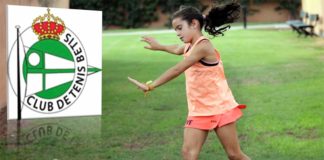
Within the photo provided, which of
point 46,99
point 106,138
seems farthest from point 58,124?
point 106,138

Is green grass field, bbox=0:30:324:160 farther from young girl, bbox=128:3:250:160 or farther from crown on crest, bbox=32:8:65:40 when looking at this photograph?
young girl, bbox=128:3:250:160

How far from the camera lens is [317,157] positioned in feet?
19.7

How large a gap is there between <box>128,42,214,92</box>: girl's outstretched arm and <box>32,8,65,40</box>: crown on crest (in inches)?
123

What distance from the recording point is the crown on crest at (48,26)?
285 inches

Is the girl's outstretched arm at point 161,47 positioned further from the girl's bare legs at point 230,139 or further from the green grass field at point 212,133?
the green grass field at point 212,133

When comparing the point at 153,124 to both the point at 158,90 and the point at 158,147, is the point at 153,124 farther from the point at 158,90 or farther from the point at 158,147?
the point at 158,90

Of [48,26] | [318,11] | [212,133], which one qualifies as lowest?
[212,133]

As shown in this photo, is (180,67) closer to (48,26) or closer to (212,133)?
(212,133)

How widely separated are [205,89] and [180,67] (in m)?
0.31

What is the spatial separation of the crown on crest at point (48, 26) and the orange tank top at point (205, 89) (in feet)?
10.2

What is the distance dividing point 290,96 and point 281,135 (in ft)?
9.43

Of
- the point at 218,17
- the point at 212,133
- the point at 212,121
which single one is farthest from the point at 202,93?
the point at 212,133

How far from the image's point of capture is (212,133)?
7.24m

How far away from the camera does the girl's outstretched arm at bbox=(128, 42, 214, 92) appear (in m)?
4.28
